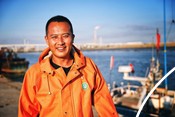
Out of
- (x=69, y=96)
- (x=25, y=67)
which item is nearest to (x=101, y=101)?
(x=69, y=96)

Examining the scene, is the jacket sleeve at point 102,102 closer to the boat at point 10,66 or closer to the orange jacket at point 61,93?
the orange jacket at point 61,93

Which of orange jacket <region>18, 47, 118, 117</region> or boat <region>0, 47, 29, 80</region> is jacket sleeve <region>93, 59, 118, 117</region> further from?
boat <region>0, 47, 29, 80</region>

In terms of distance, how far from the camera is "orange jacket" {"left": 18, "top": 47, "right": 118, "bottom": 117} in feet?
7.21

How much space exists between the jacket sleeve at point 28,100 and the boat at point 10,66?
81.8 ft

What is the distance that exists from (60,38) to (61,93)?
676 millimetres

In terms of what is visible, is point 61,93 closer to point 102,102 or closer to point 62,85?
point 62,85

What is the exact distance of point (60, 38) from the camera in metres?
2.43

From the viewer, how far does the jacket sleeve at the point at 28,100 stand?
223 cm

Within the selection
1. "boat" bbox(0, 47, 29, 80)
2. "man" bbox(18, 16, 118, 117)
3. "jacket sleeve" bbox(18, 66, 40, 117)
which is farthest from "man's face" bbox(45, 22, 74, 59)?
"boat" bbox(0, 47, 29, 80)

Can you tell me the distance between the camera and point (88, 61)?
8.30ft

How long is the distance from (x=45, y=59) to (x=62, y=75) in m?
0.34

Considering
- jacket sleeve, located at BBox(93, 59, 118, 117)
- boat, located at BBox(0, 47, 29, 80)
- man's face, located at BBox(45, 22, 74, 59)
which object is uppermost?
man's face, located at BBox(45, 22, 74, 59)

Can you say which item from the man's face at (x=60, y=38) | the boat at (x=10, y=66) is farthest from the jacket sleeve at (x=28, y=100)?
the boat at (x=10, y=66)

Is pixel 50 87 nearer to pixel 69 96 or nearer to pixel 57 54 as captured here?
pixel 69 96
